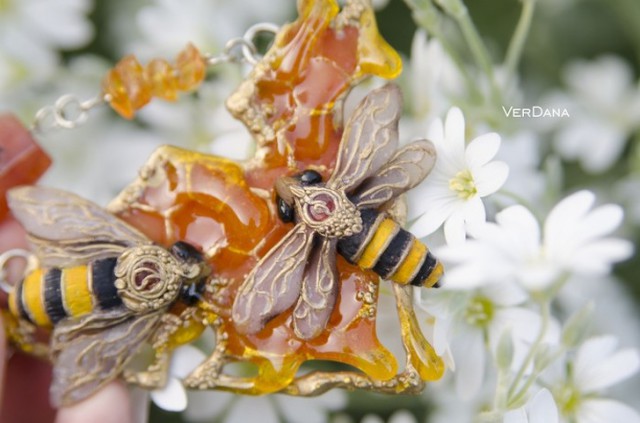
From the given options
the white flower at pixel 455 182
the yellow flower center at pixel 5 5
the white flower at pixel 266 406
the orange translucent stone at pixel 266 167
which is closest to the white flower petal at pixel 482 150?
the white flower at pixel 455 182

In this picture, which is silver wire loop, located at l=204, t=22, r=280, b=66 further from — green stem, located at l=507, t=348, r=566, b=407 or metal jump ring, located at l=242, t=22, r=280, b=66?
green stem, located at l=507, t=348, r=566, b=407

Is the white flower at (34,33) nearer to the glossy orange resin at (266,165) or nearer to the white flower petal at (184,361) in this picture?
the glossy orange resin at (266,165)

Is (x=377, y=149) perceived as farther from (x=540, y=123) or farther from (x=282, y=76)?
(x=540, y=123)

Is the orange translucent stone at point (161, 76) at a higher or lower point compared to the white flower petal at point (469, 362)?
higher

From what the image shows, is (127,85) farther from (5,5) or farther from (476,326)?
(476,326)

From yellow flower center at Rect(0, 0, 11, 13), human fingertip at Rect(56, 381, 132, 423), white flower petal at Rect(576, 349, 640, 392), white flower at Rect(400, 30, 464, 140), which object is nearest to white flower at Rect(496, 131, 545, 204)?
white flower at Rect(400, 30, 464, 140)
